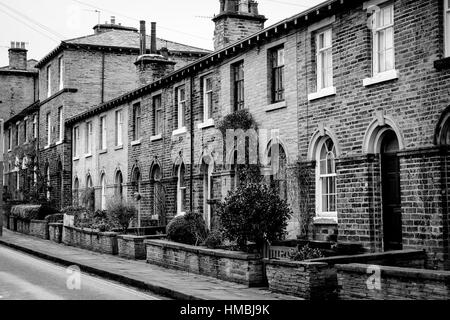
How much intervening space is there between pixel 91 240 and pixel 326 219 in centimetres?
1066

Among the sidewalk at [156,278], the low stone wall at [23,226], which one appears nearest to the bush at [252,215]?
the sidewalk at [156,278]

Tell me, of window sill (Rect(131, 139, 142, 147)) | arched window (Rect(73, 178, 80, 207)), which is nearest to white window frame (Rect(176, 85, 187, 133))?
window sill (Rect(131, 139, 142, 147))

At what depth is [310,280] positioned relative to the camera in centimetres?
1275

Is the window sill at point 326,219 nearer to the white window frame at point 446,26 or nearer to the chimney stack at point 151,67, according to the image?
the white window frame at point 446,26

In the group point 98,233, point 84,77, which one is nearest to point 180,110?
point 98,233

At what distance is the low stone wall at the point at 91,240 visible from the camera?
2348 cm

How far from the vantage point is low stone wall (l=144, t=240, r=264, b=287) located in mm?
14727

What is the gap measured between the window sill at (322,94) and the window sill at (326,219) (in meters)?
3.04

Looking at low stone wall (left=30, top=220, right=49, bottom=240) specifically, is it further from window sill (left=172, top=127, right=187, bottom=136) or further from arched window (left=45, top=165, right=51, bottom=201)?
window sill (left=172, top=127, right=187, bottom=136)

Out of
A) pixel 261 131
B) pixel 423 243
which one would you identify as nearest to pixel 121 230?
pixel 261 131

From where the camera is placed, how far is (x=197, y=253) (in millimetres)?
17000

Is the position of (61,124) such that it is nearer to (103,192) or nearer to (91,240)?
(103,192)

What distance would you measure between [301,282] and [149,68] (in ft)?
70.4
